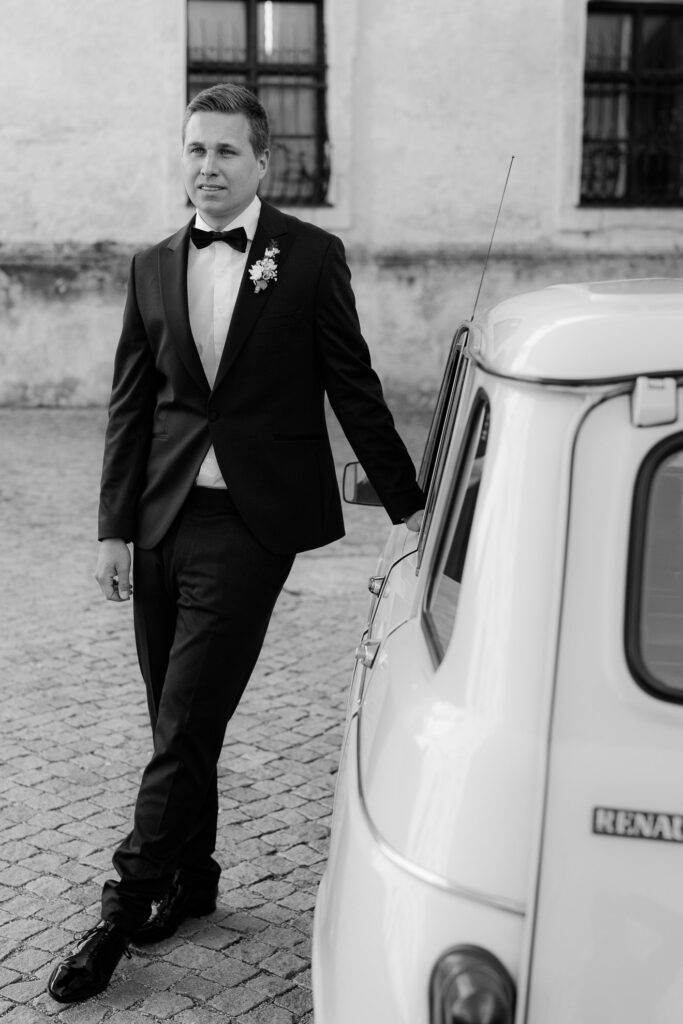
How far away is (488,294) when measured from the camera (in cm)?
1541

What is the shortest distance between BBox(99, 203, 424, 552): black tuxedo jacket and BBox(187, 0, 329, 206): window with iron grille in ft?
38.3

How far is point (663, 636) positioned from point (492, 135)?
13.7 m

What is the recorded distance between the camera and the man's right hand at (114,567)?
3.36 m

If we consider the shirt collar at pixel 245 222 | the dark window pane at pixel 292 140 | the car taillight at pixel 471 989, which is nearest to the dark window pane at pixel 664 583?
the car taillight at pixel 471 989

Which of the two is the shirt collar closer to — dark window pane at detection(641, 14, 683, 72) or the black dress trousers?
the black dress trousers

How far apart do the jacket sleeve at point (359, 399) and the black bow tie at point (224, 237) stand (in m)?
0.21

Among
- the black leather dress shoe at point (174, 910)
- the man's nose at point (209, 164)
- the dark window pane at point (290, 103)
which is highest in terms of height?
the dark window pane at point (290, 103)

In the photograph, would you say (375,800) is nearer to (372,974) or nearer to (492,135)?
(372,974)

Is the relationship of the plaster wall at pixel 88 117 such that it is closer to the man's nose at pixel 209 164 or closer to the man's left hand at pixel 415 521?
the man's nose at pixel 209 164

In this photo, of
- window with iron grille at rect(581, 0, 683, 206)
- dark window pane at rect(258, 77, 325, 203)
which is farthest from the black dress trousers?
window with iron grille at rect(581, 0, 683, 206)

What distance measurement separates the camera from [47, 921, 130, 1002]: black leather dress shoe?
10.3 feet

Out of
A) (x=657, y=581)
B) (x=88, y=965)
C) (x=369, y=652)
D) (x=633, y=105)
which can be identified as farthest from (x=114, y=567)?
(x=633, y=105)

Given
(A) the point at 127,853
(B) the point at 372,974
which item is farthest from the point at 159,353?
(B) the point at 372,974

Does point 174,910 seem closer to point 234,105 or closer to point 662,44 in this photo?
point 234,105
